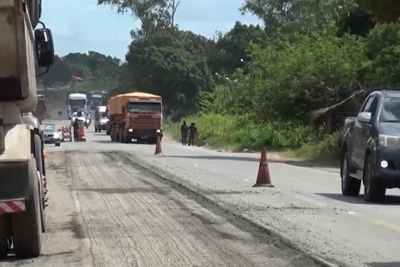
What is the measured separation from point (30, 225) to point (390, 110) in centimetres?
946

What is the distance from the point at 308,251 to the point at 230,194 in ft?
25.9

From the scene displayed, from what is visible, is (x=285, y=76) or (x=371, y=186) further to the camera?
(x=285, y=76)

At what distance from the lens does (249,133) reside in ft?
186

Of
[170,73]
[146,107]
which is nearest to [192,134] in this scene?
[146,107]

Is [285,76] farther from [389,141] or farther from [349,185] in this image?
[389,141]

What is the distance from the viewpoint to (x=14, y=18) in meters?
10.3

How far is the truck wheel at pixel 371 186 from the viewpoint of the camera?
17781 millimetres

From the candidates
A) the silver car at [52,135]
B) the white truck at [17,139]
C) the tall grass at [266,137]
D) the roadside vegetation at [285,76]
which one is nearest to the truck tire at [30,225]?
the white truck at [17,139]

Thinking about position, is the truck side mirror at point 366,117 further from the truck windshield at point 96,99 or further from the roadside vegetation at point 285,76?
the truck windshield at point 96,99

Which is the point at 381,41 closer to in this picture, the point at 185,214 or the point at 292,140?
the point at 292,140

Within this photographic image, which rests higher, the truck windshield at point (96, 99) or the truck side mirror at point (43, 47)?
the truck windshield at point (96, 99)

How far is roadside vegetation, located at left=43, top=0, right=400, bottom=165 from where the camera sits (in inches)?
1656

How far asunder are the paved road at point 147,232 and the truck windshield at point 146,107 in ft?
126

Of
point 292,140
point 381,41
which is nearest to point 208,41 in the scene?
point 292,140
